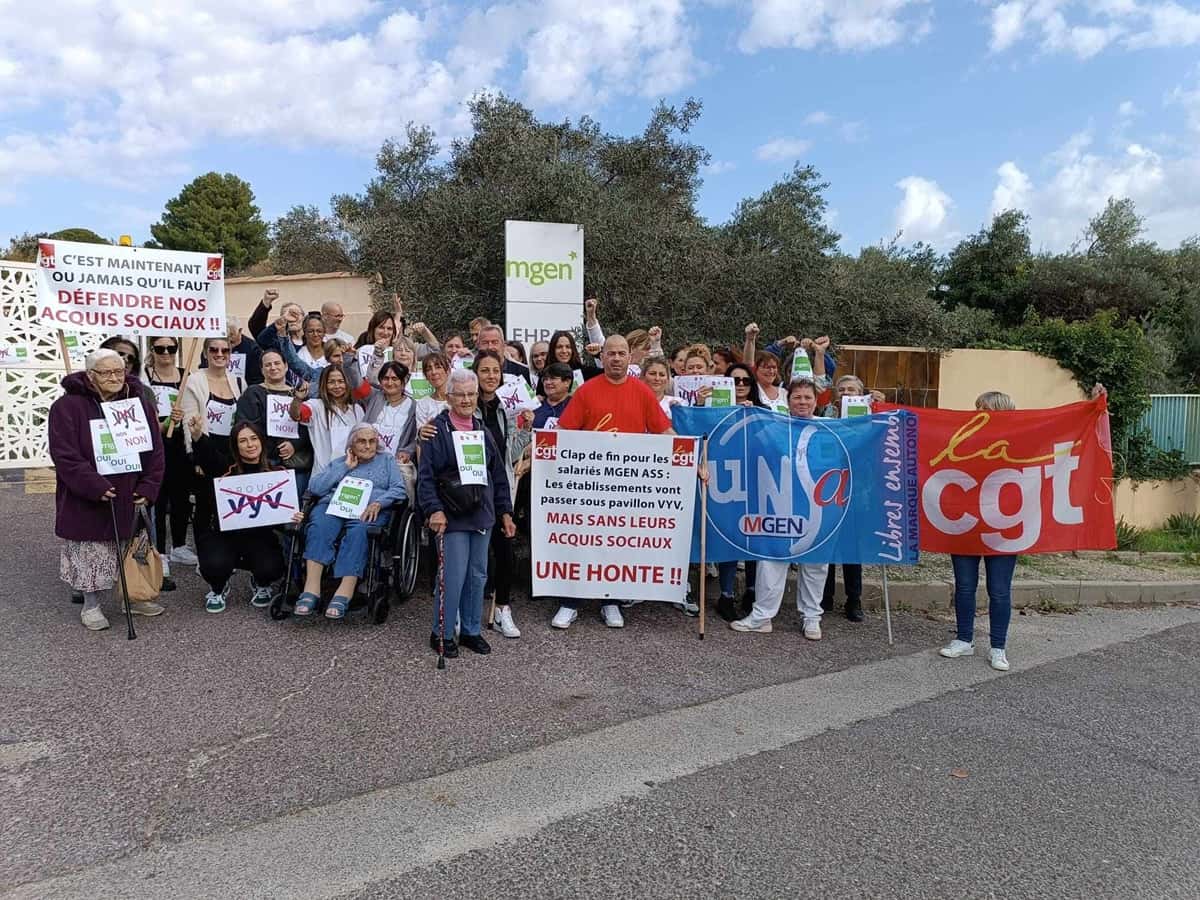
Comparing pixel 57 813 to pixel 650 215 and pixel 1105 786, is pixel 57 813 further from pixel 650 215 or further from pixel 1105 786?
pixel 650 215

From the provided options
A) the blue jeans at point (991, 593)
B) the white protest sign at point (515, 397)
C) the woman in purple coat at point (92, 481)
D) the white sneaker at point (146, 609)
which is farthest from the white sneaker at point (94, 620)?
the blue jeans at point (991, 593)

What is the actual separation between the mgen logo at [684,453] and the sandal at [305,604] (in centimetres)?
269

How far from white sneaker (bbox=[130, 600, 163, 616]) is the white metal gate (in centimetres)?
806

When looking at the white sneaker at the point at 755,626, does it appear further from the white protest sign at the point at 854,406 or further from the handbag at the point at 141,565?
the handbag at the point at 141,565

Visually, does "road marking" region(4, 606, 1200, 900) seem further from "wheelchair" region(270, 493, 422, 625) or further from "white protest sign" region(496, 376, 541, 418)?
"white protest sign" region(496, 376, 541, 418)

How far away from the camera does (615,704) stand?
4.59 m

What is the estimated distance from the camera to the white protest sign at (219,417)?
20.7ft

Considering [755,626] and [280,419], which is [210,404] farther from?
[755,626]

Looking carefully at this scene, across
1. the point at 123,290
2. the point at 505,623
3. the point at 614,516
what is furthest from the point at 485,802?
the point at 123,290

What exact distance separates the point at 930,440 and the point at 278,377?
16.5ft

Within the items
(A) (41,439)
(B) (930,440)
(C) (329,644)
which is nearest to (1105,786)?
(B) (930,440)

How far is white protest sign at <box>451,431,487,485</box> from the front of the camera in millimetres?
5094

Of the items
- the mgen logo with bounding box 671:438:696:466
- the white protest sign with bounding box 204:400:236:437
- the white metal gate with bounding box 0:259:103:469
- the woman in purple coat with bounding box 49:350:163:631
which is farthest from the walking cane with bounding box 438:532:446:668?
the white metal gate with bounding box 0:259:103:469

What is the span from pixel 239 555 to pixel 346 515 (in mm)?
1036
